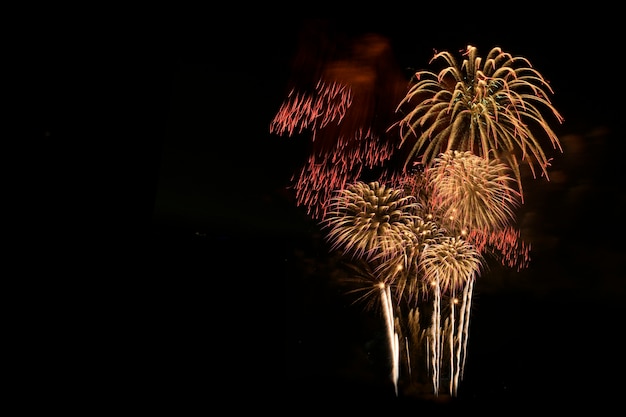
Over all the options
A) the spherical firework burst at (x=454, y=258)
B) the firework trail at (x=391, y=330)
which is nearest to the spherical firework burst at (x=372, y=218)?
the spherical firework burst at (x=454, y=258)

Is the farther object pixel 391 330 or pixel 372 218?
pixel 391 330

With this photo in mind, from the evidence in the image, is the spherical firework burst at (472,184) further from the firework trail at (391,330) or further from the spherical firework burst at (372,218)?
the firework trail at (391,330)

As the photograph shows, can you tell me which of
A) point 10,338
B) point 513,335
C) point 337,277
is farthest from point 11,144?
point 513,335

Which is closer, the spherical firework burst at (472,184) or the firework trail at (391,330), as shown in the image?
the spherical firework burst at (472,184)

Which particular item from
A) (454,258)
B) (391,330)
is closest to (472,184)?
(454,258)

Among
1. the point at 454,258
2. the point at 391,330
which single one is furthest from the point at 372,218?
the point at 391,330

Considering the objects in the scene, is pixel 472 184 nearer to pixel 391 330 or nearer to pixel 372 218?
pixel 372 218

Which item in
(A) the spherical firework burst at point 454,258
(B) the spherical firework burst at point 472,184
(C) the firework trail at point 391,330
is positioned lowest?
(C) the firework trail at point 391,330

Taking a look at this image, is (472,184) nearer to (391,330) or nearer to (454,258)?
(454,258)

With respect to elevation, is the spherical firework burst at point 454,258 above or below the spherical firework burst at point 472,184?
below

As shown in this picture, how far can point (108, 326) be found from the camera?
2.42m

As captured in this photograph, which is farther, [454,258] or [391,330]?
[391,330]

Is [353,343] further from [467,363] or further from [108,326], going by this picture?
[108,326]

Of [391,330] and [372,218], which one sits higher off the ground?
[372,218]
